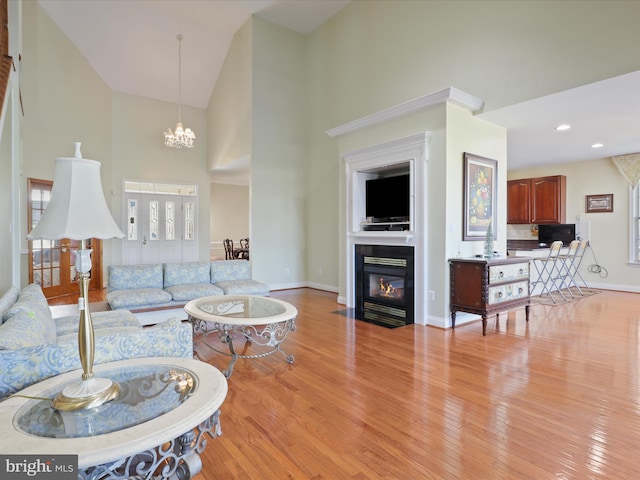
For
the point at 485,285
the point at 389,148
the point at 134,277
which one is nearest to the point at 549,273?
the point at 485,285

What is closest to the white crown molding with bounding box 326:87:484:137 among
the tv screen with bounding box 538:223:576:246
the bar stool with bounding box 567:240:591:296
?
the bar stool with bounding box 567:240:591:296

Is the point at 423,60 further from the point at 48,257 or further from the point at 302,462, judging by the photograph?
the point at 48,257

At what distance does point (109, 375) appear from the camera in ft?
4.78

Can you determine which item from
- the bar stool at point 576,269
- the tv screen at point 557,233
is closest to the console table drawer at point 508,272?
Result: the bar stool at point 576,269

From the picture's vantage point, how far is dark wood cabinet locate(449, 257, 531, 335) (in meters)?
4.01

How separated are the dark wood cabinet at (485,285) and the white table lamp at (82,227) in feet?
12.2

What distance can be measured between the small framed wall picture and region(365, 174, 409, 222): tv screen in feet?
16.8

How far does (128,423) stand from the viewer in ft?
3.68

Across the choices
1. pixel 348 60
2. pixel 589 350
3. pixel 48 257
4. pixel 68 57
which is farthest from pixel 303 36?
pixel 589 350

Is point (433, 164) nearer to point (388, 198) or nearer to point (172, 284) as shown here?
point (388, 198)

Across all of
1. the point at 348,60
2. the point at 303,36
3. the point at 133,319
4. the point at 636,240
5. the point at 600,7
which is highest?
the point at 303,36

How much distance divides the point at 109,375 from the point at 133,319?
1679mm

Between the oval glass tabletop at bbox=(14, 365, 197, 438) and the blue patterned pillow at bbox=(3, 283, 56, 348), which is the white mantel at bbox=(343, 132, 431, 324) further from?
the blue patterned pillow at bbox=(3, 283, 56, 348)

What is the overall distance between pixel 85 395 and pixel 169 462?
0.38m
